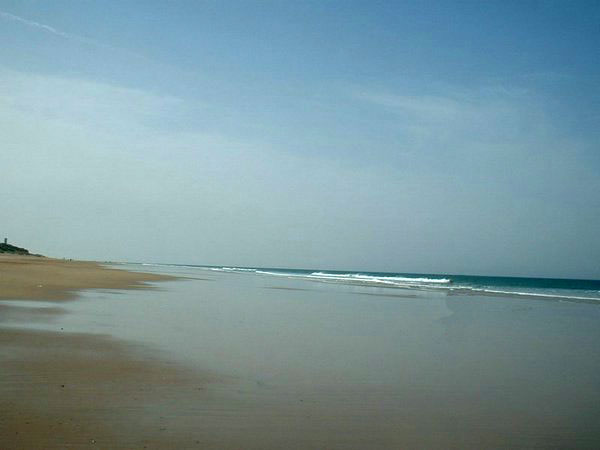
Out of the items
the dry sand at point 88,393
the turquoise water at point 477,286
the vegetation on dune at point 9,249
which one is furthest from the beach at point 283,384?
the vegetation on dune at point 9,249

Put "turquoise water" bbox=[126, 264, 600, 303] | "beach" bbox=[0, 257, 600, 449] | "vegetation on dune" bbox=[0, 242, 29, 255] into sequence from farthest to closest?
"vegetation on dune" bbox=[0, 242, 29, 255], "turquoise water" bbox=[126, 264, 600, 303], "beach" bbox=[0, 257, 600, 449]

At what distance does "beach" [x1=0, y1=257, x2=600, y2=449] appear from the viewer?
17.6ft

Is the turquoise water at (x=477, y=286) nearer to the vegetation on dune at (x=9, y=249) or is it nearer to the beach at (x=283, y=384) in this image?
the beach at (x=283, y=384)

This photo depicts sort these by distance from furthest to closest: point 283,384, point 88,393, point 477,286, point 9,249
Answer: point 9,249 → point 477,286 → point 283,384 → point 88,393

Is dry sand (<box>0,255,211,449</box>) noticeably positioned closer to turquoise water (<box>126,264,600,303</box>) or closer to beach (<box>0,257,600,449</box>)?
beach (<box>0,257,600,449</box>)

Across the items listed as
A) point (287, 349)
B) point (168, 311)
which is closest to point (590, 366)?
point (287, 349)

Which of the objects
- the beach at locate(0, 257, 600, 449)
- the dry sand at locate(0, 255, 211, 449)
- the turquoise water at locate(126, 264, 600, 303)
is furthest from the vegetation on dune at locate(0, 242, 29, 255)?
the dry sand at locate(0, 255, 211, 449)

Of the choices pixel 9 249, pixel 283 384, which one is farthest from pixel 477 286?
pixel 9 249

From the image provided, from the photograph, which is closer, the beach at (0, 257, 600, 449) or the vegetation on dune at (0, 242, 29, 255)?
the beach at (0, 257, 600, 449)

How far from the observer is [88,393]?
21.0 feet

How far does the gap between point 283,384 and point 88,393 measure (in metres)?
2.83

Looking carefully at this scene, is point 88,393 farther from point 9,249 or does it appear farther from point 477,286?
point 9,249

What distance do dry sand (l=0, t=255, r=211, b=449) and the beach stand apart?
26 millimetres

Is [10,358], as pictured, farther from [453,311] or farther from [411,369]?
[453,311]
